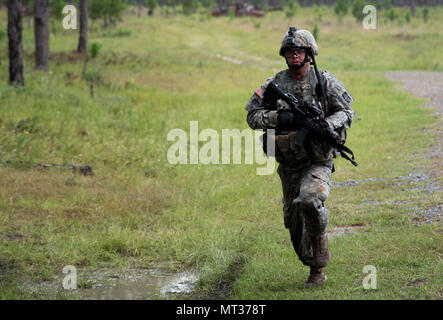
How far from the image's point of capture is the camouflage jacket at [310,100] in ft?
15.7

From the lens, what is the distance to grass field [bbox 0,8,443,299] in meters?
5.46

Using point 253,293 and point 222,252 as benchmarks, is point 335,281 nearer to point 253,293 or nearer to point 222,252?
point 253,293

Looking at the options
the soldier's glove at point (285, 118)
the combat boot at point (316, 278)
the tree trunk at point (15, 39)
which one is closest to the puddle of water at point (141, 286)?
the combat boot at point (316, 278)

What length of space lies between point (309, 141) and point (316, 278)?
1.13 metres

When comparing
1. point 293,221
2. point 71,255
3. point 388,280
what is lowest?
point 71,255

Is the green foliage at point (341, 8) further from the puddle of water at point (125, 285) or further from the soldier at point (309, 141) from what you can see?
the soldier at point (309, 141)

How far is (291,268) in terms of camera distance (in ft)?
18.2

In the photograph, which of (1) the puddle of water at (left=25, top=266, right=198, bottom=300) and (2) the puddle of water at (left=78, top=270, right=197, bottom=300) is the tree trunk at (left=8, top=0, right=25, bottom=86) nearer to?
(1) the puddle of water at (left=25, top=266, right=198, bottom=300)

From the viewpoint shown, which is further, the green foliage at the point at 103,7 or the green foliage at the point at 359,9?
the green foliage at the point at 359,9

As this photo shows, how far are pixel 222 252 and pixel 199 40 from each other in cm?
3775

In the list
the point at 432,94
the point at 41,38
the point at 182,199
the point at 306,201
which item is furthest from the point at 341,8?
the point at 306,201
